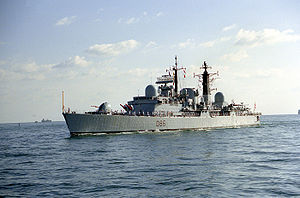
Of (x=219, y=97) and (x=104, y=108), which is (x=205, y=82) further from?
(x=104, y=108)

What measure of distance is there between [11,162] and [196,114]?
37934 millimetres

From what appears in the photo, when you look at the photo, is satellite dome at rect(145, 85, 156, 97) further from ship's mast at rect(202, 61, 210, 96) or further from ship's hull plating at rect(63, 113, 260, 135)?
ship's mast at rect(202, 61, 210, 96)

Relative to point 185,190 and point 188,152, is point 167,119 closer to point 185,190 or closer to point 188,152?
point 188,152

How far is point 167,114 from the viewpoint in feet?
159

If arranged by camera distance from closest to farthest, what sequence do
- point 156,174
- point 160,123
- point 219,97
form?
point 156,174 < point 160,123 < point 219,97

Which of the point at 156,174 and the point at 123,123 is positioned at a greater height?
the point at 123,123

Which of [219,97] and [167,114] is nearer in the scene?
[167,114]

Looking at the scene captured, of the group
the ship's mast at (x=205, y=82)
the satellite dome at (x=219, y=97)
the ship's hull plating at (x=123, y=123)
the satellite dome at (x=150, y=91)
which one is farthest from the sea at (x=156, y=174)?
the satellite dome at (x=219, y=97)

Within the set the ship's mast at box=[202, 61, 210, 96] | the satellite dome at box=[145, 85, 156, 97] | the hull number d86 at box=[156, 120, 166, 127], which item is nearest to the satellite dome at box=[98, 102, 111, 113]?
the hull number d86 at box=[156, 120, 166, 127]

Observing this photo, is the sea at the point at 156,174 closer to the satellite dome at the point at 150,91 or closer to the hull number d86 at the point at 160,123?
the hull number d86 at the point at 160,123

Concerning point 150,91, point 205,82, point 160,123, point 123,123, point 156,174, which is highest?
point 205,82

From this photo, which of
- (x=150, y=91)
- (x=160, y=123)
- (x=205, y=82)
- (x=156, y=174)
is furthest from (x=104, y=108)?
(x=205, y=82)

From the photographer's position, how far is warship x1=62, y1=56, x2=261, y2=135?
39.1 metres

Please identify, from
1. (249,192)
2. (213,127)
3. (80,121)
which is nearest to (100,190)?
(249,192)
